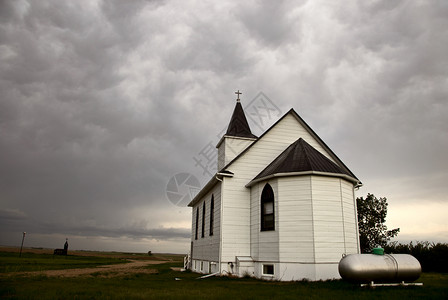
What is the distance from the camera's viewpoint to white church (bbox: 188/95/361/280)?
16.0 metres

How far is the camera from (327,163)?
17.7 meters

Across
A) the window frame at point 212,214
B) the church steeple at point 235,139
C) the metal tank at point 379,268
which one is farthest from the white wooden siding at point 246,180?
the metal tank at point 379,268

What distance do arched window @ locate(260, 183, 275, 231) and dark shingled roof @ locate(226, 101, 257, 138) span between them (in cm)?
821

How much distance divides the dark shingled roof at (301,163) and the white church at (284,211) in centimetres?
5

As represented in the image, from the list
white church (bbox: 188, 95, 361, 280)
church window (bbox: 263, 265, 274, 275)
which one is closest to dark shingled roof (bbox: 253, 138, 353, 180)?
white church (bbox: 188, 95, 361, 280)

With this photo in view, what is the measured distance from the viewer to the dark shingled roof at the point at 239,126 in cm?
2575

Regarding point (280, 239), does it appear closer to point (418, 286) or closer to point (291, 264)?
point (291, 264)

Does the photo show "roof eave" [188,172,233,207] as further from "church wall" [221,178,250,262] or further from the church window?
the church window

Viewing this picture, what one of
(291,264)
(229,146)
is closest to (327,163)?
(291,264)

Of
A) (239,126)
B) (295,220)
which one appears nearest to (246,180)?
(295,220)

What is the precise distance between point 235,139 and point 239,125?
4.59 feet

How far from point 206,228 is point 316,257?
9.83 metres

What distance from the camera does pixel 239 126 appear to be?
26203 mm

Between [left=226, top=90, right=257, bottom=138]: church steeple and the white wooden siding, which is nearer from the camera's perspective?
the white wooden siding
